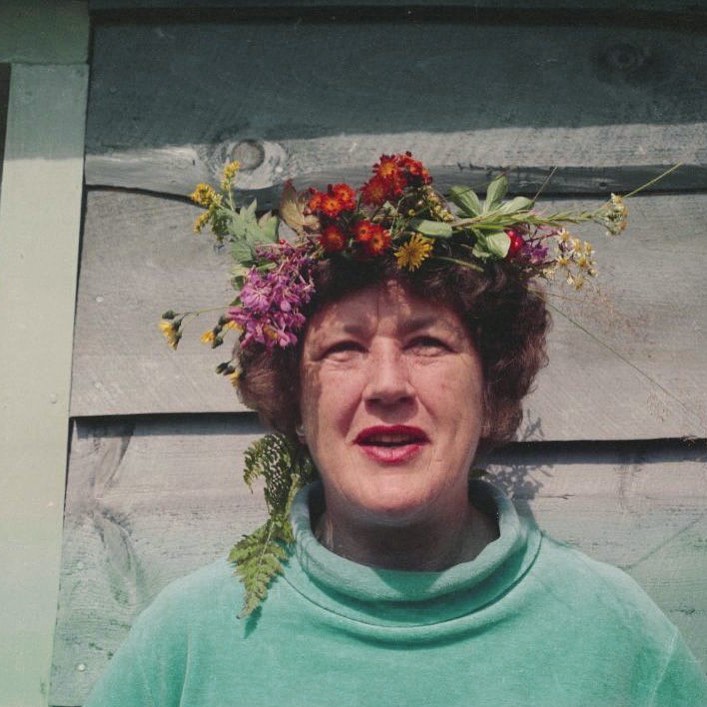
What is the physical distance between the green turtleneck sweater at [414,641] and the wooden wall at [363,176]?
290mm

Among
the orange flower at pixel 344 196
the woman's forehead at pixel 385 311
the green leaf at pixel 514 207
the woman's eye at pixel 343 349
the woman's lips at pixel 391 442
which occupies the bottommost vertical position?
the woman's lips at pixel 391 442

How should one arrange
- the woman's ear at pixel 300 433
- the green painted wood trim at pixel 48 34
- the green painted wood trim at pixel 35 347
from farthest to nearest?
1. the green painted wood trim at pixel 48 34
2. the green painted wood trim at pixel 35 347
3. the woman's ear at pixel 300 433

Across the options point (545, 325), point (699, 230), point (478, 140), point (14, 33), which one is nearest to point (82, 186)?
point (14, 33)

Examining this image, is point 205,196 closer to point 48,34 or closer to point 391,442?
point 391,442

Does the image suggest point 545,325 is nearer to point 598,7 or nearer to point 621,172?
point 621,172

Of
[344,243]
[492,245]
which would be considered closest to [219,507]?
[344,243]

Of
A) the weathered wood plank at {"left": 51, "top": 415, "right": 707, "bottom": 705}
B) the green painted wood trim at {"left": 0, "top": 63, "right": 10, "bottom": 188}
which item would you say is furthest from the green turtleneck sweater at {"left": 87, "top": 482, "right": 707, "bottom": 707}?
the green painted wood trim at {"left": 0, "top": 63, "right": 10, "bottom": 188}

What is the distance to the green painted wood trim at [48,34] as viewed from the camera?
2.14 metres

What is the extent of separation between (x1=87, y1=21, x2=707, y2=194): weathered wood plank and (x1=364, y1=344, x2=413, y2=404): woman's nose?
22.2 inches

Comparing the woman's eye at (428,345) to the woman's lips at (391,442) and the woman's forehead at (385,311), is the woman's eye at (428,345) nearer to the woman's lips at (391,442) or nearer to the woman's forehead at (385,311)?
the woman's forehead at (385,311)

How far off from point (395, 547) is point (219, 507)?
0.45 m

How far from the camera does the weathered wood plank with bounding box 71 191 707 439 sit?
2.06 metres

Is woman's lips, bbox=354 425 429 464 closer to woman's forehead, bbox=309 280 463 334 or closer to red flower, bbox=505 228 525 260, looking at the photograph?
woman's forehead, bbox=309 280 463 334

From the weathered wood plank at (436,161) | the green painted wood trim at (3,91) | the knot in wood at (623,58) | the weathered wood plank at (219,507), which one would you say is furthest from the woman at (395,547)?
the green painted wood trim at (3,91)
